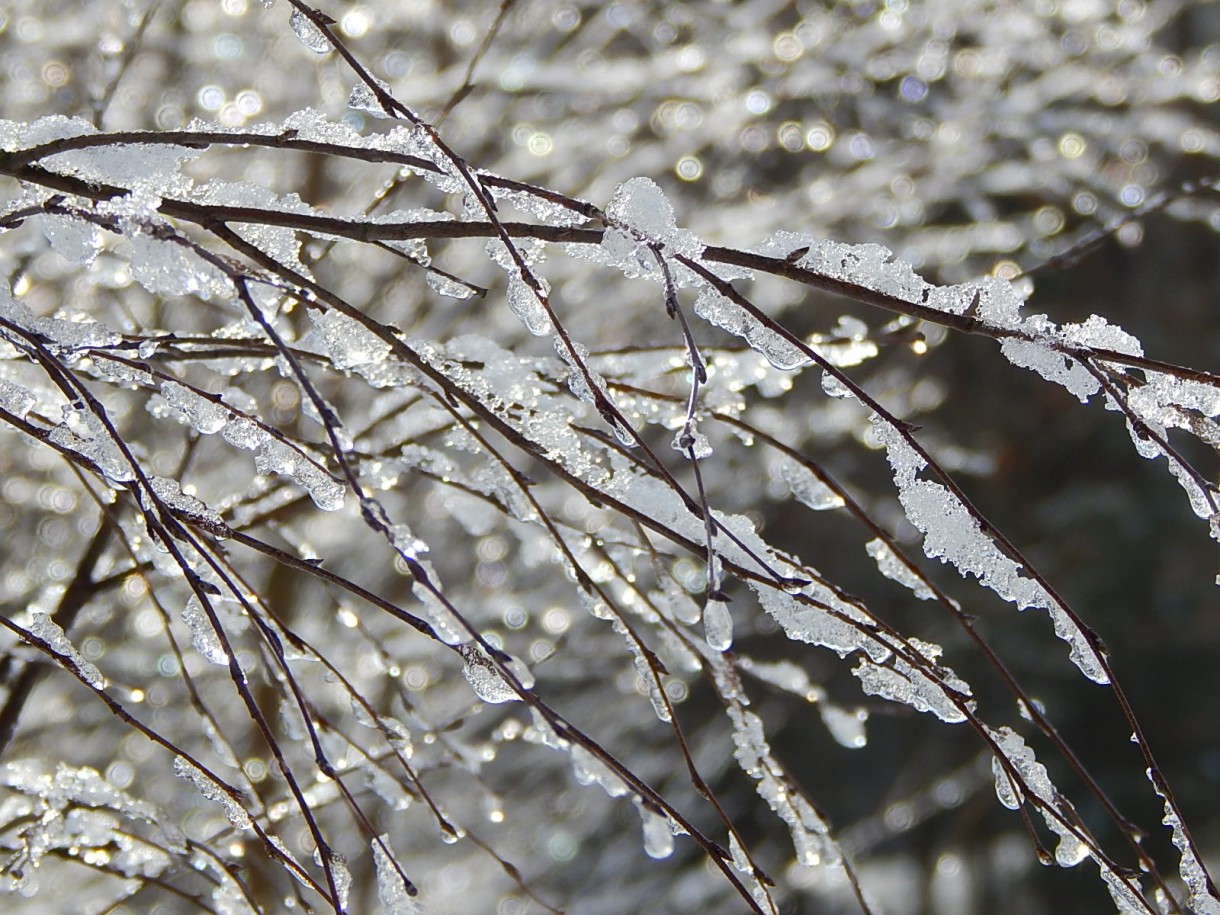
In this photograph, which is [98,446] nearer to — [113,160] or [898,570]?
[113,160]

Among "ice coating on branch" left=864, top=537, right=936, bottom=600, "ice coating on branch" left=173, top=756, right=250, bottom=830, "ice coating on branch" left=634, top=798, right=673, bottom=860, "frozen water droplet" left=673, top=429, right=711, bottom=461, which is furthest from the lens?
"ice coating on branch" left=634, top=798, right=673, bottom=860

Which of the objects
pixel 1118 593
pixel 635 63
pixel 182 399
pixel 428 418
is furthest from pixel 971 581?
pixel 182 399

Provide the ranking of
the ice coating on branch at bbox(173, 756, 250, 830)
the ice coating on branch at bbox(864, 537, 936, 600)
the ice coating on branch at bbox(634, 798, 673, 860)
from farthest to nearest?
the ice coating on branch at bbox(634, 798, 673, 860)
the ice coating on branch at bbox(864, 537, 936, 600)
the ice coating on branch at bbox(173, 756, 250, 830)

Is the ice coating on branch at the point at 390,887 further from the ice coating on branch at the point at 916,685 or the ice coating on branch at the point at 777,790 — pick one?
the ice coating on branch at the point at 916,685

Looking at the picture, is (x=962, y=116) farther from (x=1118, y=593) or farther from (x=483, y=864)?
(x=483, y=864)

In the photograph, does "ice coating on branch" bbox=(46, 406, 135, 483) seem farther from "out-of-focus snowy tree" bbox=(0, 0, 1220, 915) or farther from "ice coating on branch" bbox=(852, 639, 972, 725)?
"ice coating on branch" bbox=(852, 639, 972, 725)

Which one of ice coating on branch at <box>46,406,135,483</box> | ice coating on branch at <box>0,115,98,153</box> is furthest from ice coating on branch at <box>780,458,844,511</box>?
ice coating on branch at <box>0,115,98,153</box>

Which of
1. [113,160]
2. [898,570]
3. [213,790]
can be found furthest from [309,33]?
[898,570]

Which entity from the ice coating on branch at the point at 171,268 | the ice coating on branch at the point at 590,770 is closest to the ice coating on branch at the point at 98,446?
the ice coating on branch at the point at 171,268
